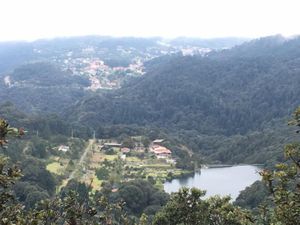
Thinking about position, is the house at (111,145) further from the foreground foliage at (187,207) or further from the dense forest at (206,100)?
the foreground foliage at (187,207)

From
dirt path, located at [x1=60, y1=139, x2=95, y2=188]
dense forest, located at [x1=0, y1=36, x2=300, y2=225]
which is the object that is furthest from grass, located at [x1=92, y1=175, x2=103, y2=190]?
dirt path, located at [x1=60, y1=139, x2=95, y2=188]

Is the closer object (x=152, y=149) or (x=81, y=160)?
(x=81, y=160)

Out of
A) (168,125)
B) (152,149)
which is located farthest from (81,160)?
(168,125)

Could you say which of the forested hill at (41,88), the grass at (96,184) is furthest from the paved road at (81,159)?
the forested hill at (41,88)

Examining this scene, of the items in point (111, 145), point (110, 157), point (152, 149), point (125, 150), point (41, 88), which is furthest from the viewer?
point (41, 88)

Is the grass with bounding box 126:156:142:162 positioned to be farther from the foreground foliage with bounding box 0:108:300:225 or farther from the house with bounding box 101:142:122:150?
the foreground foliage with bounding box 0:108:300:225

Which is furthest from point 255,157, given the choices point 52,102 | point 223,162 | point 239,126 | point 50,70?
point 50,70

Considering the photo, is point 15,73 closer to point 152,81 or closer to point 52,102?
point 52,102

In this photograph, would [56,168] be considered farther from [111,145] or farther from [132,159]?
[111,145]
